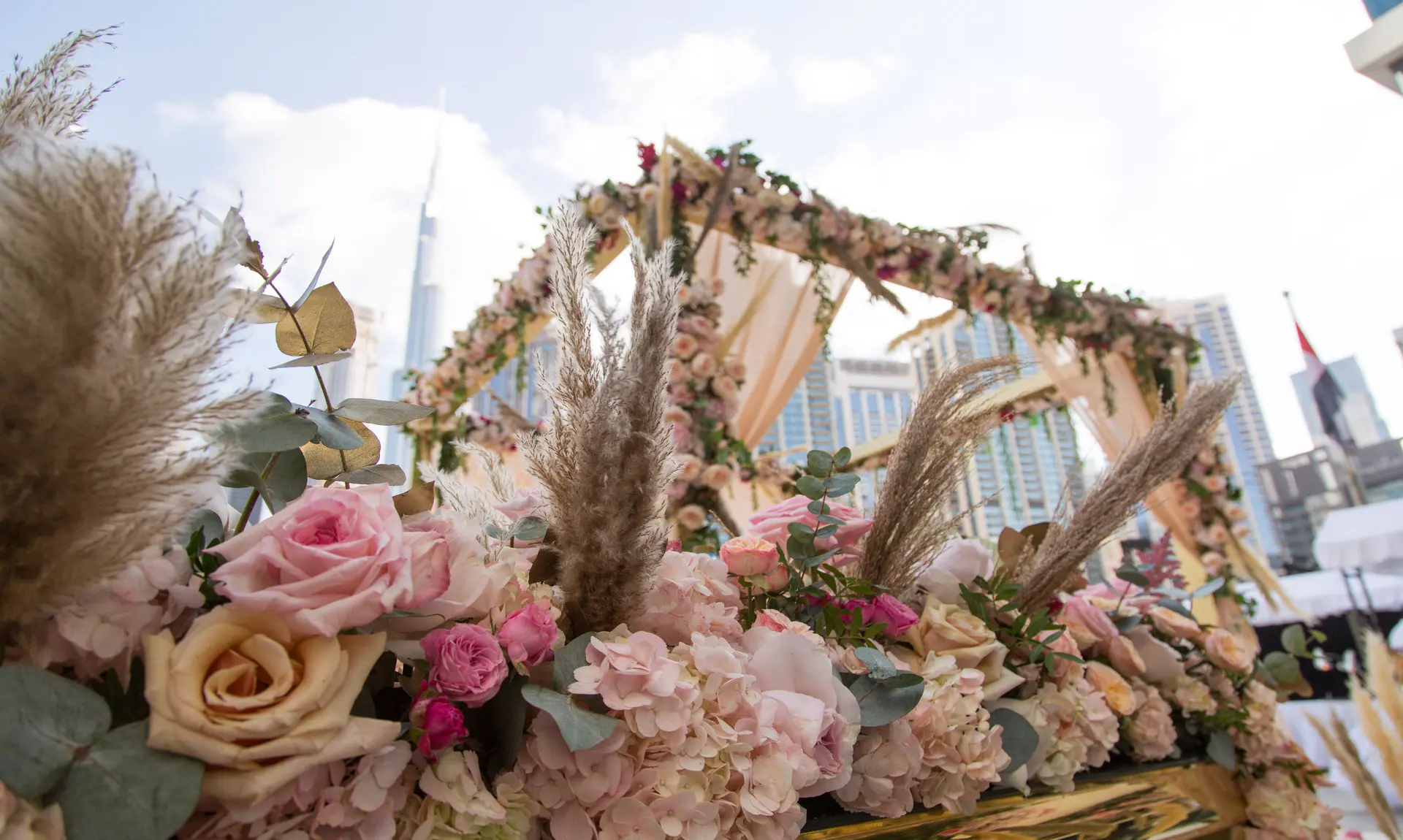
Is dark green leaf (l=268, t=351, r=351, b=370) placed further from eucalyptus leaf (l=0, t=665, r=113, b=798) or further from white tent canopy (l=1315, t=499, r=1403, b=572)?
white tent canopy (l=1315, t=499, r=1403, b=572)

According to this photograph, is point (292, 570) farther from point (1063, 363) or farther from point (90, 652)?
point (1063, 363)

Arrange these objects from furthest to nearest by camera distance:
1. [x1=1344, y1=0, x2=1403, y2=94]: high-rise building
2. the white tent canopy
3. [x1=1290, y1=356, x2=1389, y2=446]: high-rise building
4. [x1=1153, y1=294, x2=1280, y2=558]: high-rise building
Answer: [x1=1153, y1=294, x2=1280, y2=558]: high-rise building < [x1=1290, y1=356, x2=1389, y2=446]: high-rise building < [x1=1344, y1=0, x2=1403, y2=94]: high-rise building < the white tent canopy

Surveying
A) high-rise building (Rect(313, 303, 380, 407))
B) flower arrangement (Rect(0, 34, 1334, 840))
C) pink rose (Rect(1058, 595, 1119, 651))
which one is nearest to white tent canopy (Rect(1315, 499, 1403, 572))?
pink rose (Rect(1058, 595, 1119, 651))

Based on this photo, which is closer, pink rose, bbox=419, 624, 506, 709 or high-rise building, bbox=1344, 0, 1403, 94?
pink rose, bbox=419, 624, 506, 709

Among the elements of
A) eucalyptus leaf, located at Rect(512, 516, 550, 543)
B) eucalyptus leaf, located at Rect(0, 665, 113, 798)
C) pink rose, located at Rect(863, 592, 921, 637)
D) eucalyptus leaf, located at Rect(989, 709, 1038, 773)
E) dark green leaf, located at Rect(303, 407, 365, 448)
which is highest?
dark green leaf, located at Rect(303, 407, 365, 448)

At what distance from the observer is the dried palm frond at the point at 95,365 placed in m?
0.25

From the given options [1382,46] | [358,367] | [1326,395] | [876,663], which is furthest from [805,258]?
[1326,395]

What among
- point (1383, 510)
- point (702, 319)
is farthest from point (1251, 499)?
point (702, 319)

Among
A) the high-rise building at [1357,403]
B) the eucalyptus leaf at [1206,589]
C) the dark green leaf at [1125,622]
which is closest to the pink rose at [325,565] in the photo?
the dark green leaf at [1125,622]

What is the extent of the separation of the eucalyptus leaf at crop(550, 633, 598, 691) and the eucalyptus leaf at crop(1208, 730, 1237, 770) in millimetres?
904

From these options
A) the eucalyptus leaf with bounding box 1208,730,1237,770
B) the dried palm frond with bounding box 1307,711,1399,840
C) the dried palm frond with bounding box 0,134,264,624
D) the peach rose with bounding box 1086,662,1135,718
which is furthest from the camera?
the dried palm frond with bounding box 1307,711,1399,840

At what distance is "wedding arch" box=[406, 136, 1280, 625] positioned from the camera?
2.35 m

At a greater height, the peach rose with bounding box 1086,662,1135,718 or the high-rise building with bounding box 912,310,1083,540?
the high-rise building with bounding box 912,310,1083,540

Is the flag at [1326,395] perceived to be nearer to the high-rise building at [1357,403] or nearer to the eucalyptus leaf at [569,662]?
the eucalyptus leaf at [569,662]
